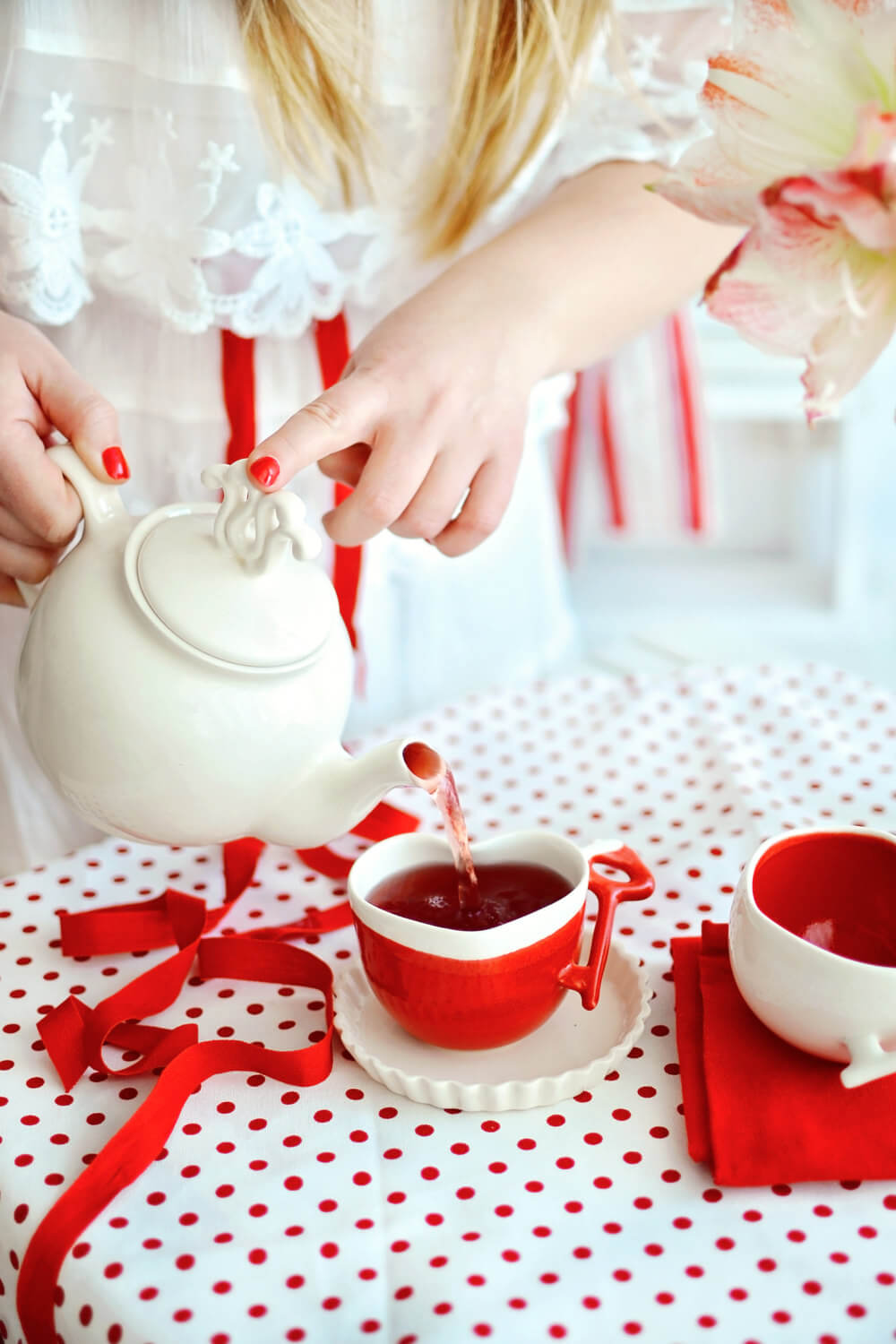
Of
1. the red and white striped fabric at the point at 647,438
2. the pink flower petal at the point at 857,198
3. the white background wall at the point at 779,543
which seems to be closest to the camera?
the pink flower petal at the point at 857,198

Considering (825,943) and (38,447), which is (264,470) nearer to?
(38,447)

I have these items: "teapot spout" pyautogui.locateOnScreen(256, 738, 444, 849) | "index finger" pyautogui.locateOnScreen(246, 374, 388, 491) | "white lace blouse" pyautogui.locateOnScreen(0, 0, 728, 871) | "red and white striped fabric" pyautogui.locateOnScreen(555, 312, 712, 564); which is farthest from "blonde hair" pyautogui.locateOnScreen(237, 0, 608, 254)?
"red and white striped fabric" pyautogui.locateOnScreen(555, 312, 712, 564)

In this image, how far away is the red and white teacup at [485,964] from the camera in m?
0.58

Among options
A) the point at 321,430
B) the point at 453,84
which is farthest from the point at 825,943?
the point at 453,84

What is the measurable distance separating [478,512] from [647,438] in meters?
1.18

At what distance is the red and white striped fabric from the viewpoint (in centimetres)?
181

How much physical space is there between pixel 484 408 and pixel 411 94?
254mm

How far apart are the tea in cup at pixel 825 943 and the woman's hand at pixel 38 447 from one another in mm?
373

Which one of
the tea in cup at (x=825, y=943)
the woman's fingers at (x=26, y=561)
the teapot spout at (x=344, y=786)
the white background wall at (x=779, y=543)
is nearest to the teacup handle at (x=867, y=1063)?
the tea in cup at (x=825, y=943)

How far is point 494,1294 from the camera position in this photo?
479mm

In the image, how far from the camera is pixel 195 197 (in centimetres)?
81

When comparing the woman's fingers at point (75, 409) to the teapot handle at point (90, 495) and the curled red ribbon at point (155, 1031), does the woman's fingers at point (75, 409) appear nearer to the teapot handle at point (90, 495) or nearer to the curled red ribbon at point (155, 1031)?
the teapot handle at point (90, 495)

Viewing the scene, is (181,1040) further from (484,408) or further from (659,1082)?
(484,408)

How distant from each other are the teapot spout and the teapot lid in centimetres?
6
